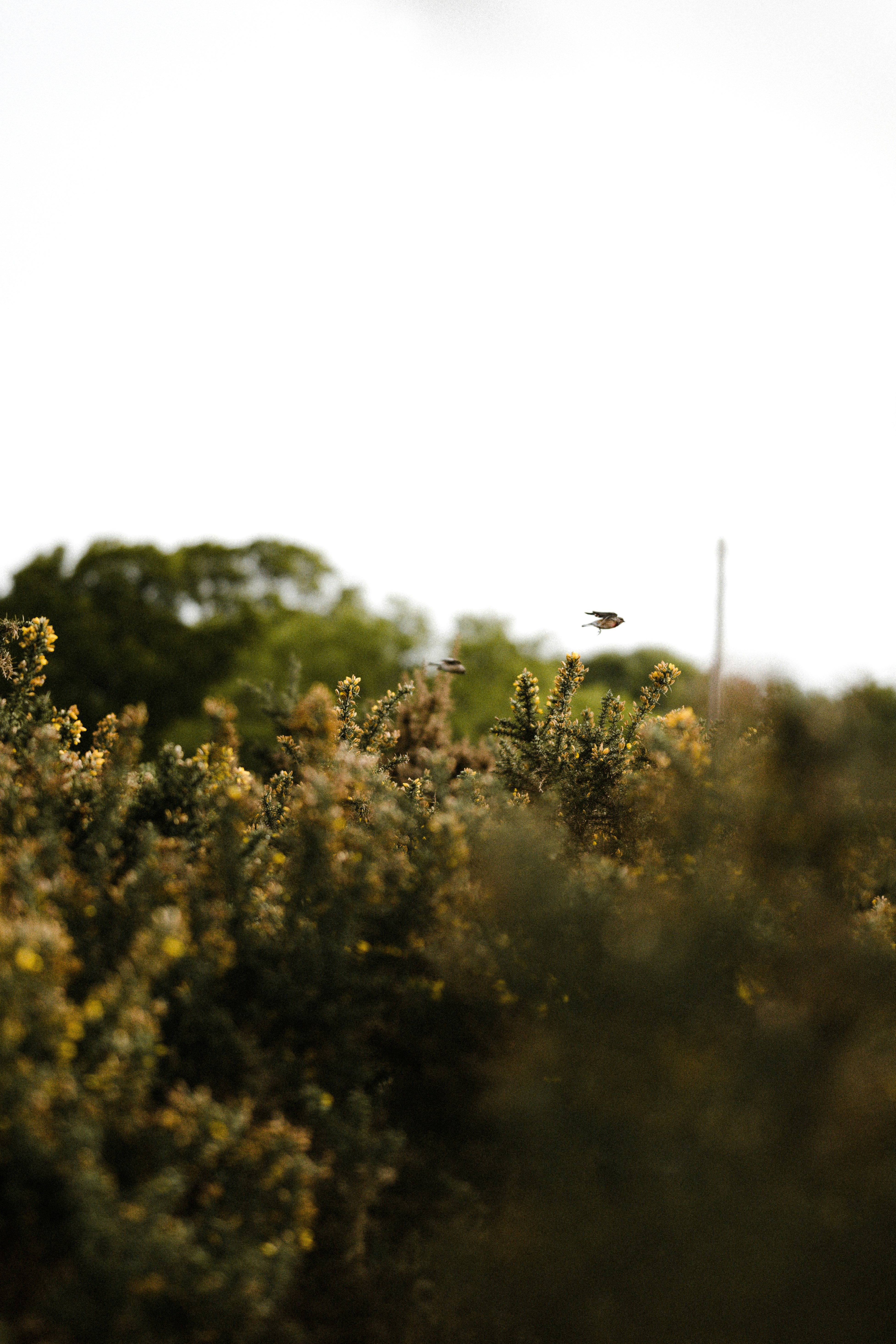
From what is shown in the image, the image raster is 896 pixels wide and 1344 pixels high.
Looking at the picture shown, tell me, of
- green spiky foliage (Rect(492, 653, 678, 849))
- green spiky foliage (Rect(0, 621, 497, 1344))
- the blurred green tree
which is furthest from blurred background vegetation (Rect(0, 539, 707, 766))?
green spiky foliage (Rect(0, 621, 497, 1344))

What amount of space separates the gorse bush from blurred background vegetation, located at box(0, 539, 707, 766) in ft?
53.2

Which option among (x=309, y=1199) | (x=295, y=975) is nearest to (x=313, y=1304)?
(x=309, y=1199)

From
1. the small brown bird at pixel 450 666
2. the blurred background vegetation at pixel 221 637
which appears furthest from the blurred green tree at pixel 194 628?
the small brown bird at pixel 450 666

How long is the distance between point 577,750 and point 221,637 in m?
21.6

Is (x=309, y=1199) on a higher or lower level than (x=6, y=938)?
lower

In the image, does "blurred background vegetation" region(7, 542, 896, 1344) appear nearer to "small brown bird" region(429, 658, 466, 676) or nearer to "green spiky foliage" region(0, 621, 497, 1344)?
"green spiky foliage" region(0, 621, 497, 1344)

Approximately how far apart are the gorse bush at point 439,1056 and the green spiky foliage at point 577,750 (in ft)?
2.89

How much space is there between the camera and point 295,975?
3.88 meters

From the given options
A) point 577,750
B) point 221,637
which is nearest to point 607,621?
point 577,750

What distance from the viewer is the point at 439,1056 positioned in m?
4.12

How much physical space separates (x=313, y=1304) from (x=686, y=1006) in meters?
2.01

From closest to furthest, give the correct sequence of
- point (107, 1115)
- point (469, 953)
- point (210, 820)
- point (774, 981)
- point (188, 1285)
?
1. point (188, 1285)
2. point (107, 1115)
3. point (469, 953)
4. point (774, 981)
5. point (210, 820)

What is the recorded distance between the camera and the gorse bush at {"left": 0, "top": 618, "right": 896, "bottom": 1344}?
9.64 ft

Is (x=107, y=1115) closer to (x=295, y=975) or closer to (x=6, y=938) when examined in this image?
(x=6, y=938)
